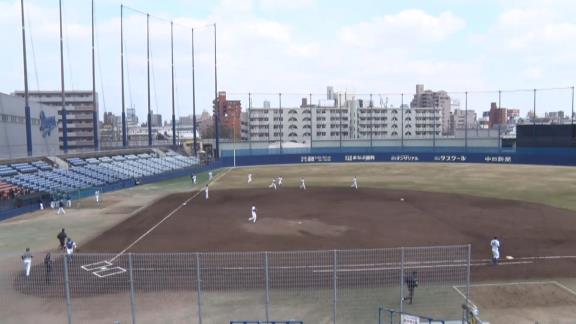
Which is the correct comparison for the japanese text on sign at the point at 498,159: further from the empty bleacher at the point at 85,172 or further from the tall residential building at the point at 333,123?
the tall residential building at the point at 333,123

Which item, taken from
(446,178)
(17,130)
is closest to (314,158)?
(446,178)

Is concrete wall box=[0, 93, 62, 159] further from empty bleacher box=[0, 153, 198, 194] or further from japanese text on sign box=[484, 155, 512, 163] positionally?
japanese text on sign box=[484, 155, 512, 163]

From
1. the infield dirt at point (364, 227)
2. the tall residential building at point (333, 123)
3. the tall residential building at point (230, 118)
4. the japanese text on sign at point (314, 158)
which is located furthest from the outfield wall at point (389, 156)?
the tall residential building at point (230, 118)

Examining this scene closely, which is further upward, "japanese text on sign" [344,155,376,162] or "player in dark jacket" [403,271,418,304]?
"japanese text on sign" [344,155,376,162]

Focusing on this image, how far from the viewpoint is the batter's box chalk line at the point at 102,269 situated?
18547mm

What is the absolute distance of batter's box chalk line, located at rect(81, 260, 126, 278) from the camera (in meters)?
18.5

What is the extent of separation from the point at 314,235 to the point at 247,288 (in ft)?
30.5

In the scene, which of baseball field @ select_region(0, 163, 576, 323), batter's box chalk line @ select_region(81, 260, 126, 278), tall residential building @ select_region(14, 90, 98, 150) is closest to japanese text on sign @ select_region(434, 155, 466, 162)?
baseball field @ select_region(0, 163, 576, 323)

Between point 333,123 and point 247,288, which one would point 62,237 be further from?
point 333,123

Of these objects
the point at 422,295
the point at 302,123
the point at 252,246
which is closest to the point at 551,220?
the point at 422,295

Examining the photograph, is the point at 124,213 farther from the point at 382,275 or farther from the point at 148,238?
the point at 382,275

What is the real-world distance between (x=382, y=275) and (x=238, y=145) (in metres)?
68.8

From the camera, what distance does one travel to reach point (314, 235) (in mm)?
25672

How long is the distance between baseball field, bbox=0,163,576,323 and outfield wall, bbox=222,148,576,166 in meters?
19.3
